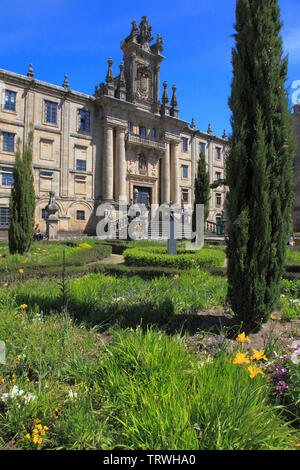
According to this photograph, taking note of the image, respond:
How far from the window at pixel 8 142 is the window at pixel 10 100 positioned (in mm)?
2181

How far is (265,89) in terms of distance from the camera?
4164 mm

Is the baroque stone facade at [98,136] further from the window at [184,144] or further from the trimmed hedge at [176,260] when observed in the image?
the trimmed hedge at [176,260]

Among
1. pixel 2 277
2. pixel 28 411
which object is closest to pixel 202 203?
pixel 2 277

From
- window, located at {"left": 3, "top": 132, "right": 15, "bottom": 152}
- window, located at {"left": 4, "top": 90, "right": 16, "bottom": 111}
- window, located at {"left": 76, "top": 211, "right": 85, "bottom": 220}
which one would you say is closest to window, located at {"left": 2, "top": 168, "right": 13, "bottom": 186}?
window, located at {"left": 3, "top": 132, "right": 15, "bottom": 152}

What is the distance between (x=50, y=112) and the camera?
84.6ft

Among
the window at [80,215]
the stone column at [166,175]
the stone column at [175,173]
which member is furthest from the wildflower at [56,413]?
the stone column at [175,173]

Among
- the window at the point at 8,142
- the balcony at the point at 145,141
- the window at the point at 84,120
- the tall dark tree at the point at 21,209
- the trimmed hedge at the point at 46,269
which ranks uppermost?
the window at the point at 84,120

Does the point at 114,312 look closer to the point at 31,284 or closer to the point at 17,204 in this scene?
the point at 31,284

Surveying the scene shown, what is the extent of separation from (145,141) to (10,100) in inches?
530

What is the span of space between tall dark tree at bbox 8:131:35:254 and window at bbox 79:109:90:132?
56.0 ft

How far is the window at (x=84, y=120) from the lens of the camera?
2736 cm

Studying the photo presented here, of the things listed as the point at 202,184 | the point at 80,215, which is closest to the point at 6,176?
the point at 80,215

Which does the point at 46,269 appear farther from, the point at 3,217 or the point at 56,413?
the point at 3,217

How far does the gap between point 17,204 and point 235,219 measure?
10289mm
